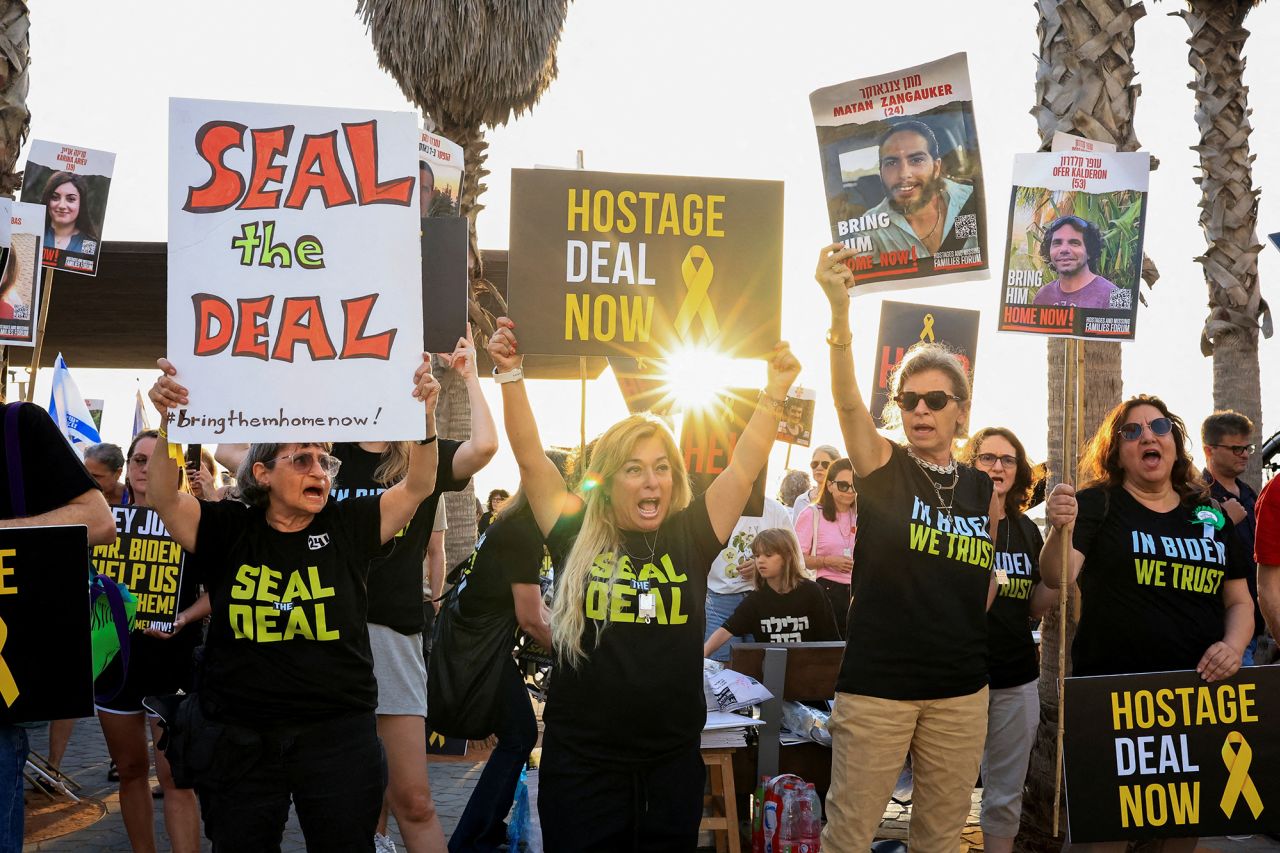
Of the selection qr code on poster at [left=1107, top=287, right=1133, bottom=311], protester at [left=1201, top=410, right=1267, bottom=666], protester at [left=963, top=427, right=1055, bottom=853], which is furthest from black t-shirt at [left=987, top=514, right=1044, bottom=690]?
protester at [left=1201, top=410, right=1267, bottom=666]

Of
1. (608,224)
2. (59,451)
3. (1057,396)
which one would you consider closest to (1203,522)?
(1057,396)

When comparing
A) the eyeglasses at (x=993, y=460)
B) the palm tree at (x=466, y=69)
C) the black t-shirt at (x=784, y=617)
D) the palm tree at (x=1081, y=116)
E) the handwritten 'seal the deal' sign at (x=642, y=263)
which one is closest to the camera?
the handwritten 'seal the deal' sign at (x=642, y=263)

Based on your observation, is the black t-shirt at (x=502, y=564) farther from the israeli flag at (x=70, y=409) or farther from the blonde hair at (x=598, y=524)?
the israeli flag at (x=70, y=409)

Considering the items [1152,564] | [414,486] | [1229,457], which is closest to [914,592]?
[1152,564]

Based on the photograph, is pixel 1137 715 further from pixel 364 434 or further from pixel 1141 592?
pixel 364 434

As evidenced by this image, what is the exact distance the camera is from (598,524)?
12.8 feet

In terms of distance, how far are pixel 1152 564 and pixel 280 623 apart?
3.38 meters

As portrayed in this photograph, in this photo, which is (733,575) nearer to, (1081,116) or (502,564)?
(502,564)

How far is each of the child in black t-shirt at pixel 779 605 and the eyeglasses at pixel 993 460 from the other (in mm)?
1220

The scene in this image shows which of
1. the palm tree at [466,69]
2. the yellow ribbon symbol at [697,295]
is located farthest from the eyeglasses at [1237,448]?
the palm tree at [466,69]

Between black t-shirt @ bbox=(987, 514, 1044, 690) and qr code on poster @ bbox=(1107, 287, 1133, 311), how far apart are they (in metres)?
1.14

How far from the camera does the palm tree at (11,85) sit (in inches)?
335

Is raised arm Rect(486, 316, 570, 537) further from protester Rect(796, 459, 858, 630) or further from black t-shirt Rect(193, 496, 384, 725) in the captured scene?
protester Rect(796, 459, 858, 630)

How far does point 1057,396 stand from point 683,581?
12.2 ft
